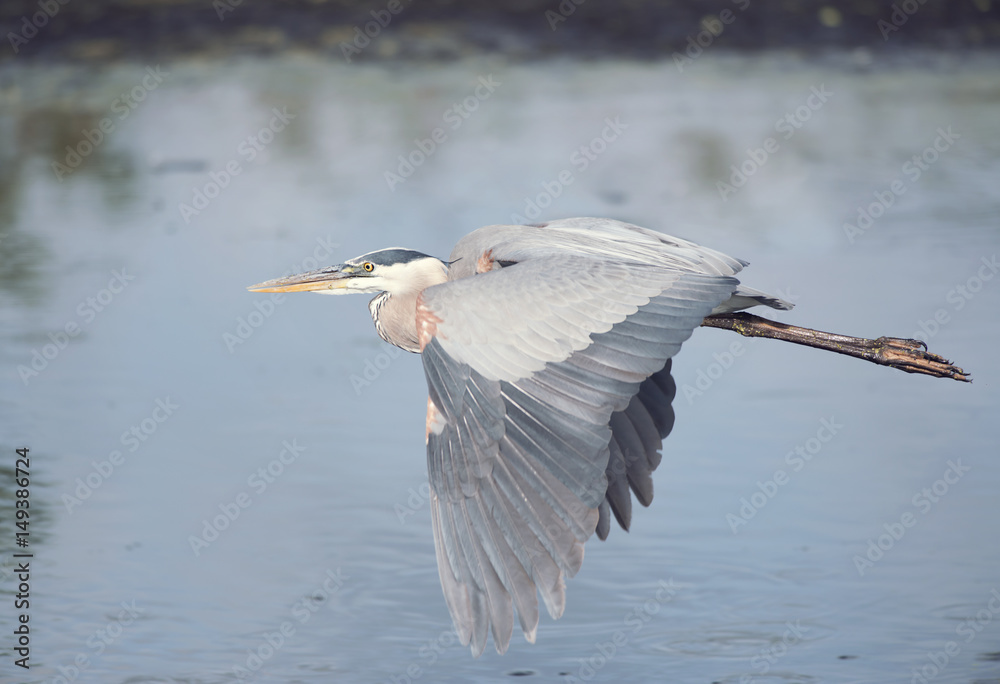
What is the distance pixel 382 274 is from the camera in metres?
5.65

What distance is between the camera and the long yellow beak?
5.71 m

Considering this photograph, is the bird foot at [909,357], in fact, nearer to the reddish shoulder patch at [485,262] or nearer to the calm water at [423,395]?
the calm water at [423,395]

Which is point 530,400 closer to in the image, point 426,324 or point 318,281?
point 426,324

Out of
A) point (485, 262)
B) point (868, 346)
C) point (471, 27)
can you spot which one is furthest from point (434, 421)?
point (471, 27)

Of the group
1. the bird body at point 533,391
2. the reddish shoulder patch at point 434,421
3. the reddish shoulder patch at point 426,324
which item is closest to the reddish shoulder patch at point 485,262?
the bird body at point 533,391

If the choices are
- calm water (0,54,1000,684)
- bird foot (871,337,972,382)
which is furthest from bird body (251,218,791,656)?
calm water (0,54,1000,684)

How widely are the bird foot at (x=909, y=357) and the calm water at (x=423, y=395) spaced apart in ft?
3.78

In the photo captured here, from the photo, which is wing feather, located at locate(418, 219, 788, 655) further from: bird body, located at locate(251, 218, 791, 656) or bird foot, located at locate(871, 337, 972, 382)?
bird foot, located at locate(871, 337, 972, 382)

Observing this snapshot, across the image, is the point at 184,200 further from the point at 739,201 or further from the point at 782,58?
the point at 782,58

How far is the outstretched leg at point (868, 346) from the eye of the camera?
5.55m

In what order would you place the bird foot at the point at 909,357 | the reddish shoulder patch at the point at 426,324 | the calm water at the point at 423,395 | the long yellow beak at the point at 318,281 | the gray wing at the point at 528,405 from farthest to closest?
1. the calm water at the point at 423,395
2. the long yellow beak at the point at 318,281
3. the bird foot at the point at 909,357
4. the reddish shoulder patch at the point at 426,324
5. the gray wing at the point at 528,405

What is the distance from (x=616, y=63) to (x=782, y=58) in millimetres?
2033

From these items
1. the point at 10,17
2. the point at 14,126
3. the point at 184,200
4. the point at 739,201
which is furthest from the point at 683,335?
the point at 10,17

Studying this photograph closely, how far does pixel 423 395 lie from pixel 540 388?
374 centimetres
